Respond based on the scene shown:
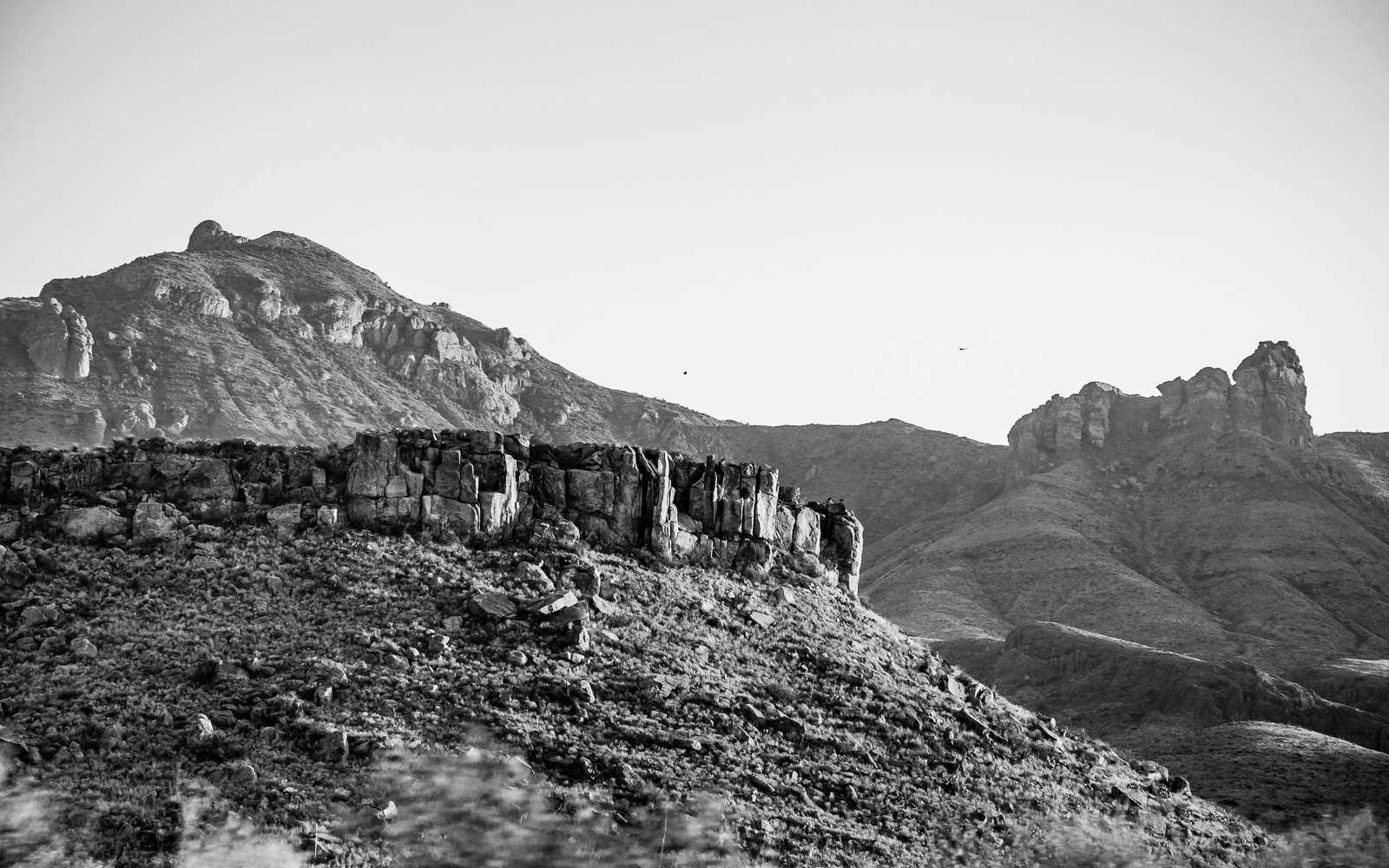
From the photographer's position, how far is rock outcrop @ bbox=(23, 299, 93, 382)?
146250 mm

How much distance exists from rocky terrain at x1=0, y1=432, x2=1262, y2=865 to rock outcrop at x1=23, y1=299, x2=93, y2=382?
10189 centimetres

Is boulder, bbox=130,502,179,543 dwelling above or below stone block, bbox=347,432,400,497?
below

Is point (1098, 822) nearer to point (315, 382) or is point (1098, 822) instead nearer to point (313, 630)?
point (313, 630)

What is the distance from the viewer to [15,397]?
136 metres

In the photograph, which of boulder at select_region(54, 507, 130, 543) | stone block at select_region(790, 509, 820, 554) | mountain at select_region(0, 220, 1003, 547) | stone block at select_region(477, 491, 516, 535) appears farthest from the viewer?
mountain at select_region(0, 220, 1003, 547)

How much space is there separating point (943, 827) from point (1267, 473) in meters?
164

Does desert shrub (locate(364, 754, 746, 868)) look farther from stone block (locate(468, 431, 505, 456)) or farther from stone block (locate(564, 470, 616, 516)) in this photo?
stone block (locate(564, 470, 616, 516))

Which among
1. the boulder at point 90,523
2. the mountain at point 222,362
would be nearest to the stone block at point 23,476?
the boulder at point 90,523

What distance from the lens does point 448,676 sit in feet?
155

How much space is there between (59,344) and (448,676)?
121m

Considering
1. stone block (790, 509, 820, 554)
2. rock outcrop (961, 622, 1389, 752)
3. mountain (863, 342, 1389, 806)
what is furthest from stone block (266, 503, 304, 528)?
rock outcrop (961, 622, 1389, 752)

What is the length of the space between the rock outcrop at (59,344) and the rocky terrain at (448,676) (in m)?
102

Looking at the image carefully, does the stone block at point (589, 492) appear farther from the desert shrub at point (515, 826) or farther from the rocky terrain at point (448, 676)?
the desert shrub at point (515, 826)

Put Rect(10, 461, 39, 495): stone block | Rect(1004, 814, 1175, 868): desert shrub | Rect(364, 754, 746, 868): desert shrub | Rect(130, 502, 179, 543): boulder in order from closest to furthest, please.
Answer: Rect(364, 754, 746, 868): desert shrub < Rect(1004, 814, 1175, 868): desert shrub < Rect(130, 502, 179, 543): boulder < Rect(10, 461, 39, 495): stone block
